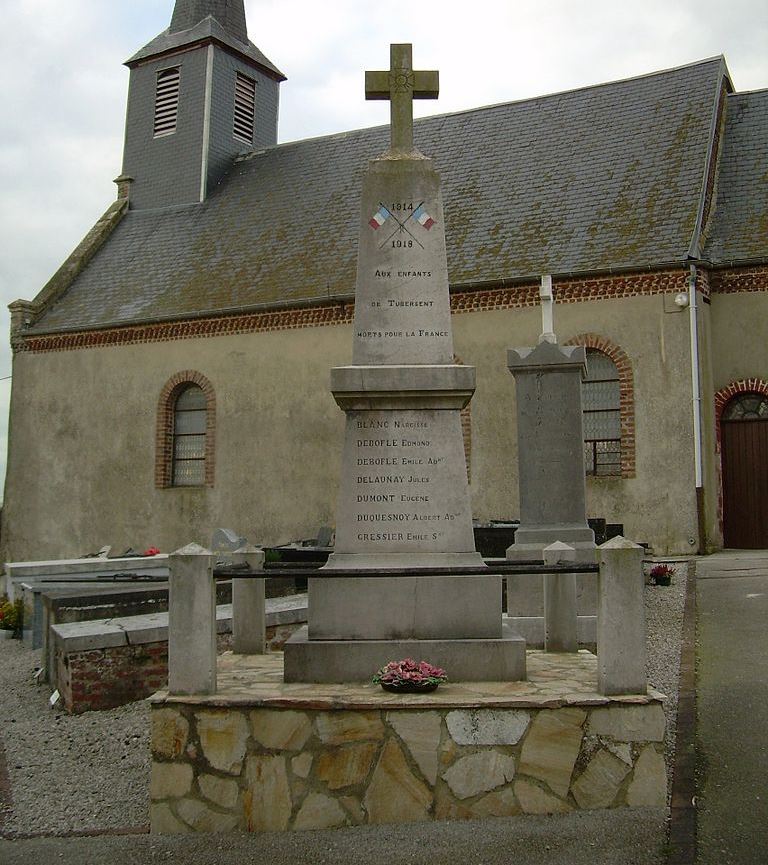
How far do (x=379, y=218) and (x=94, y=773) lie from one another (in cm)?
410

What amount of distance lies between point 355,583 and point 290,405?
1284 cm

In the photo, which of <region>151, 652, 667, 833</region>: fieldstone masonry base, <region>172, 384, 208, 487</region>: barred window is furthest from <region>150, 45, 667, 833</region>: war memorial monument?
<region>172, 384, 208, 487</region>: barred window

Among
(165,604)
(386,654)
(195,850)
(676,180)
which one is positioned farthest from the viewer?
(676,180)

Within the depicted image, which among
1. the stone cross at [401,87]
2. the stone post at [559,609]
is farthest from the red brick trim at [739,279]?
the stone post at [559,609]

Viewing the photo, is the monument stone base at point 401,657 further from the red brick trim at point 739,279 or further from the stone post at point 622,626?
the red brick trim at point 739,279

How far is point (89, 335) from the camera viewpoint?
68.5 feet

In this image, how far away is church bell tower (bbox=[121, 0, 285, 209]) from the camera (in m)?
23.3

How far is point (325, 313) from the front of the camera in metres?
18.0

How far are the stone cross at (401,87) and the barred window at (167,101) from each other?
62.0ft

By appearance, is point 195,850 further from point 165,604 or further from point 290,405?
point 290,405

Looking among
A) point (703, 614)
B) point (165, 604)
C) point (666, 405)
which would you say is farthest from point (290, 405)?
point (703, 614)

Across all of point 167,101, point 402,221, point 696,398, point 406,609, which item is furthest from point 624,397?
point 167,101

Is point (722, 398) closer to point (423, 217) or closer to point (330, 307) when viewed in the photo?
point (330, 307)

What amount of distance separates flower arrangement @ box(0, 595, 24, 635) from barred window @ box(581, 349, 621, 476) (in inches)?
362
